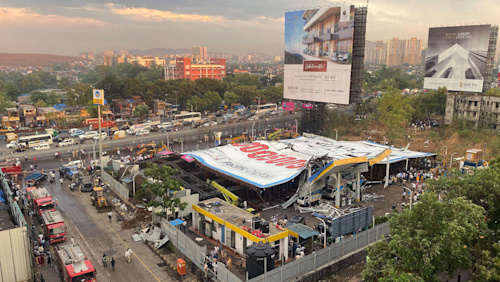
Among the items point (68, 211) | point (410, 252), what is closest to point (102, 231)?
point (68, 211)

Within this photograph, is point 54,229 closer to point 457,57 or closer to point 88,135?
point 88,135

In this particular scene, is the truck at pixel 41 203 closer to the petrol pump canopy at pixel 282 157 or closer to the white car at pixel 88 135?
the petrol pump canopy at pixel 282 157

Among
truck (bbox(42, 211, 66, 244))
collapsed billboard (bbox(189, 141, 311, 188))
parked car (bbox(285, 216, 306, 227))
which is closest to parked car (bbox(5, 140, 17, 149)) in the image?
collapsed billboard (bbox(189, 141, 311, 188))

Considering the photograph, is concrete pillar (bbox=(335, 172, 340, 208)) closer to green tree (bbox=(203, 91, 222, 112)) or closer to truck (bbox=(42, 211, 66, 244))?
truck (bbox=(42, 211, 66, 244))

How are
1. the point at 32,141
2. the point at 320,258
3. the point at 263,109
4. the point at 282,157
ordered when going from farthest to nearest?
1. the point at 263,109
2. the point at 32,141
3. the point at 282,157
4. the point at 320,258

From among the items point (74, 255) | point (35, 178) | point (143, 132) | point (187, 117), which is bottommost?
point (35, 178)

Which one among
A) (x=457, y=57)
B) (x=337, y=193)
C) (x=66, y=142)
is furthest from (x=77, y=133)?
(x=457, y=57)
